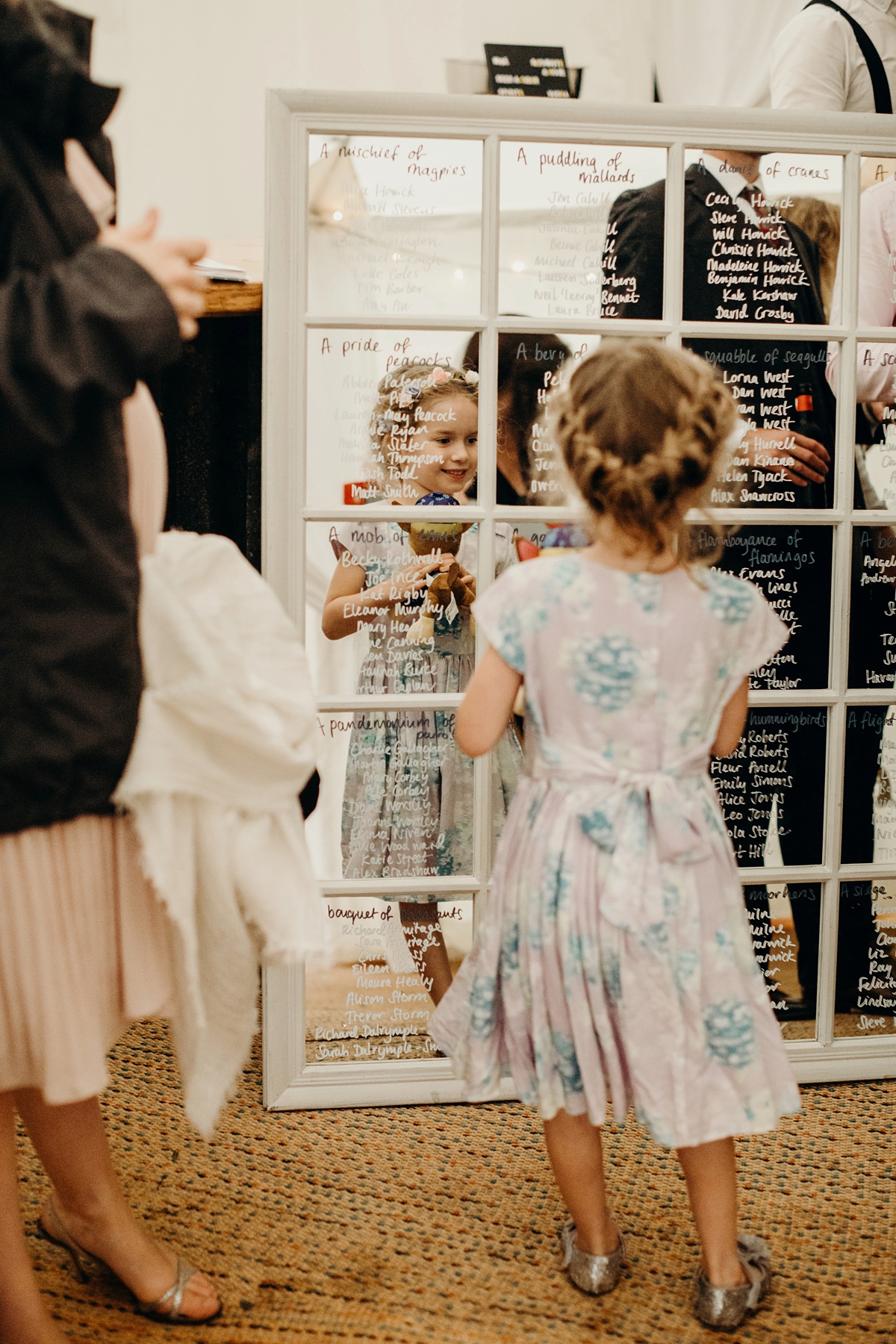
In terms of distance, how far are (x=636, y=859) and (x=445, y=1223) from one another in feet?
2.45

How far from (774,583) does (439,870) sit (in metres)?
0.82

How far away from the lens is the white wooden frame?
1.85m

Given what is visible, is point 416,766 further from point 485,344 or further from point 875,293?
point 875,293

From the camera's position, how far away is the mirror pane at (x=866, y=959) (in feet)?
6.91

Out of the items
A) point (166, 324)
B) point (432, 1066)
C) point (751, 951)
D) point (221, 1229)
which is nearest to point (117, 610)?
point (166, 324)

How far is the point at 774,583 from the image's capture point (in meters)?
2.03

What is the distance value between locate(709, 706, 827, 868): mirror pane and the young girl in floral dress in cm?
68

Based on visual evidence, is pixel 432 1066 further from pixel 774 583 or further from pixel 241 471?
pixel 241 471

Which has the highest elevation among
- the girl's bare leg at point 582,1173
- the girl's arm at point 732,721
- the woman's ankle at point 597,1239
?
the girl's arm at point 732,721

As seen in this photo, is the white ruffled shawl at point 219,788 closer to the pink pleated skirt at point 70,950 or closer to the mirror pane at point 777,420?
the pink pleated skirt at point 70,950

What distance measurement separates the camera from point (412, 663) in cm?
198

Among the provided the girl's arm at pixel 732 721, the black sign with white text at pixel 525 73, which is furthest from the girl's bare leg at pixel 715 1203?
the black sign with white text at pixel 525 73

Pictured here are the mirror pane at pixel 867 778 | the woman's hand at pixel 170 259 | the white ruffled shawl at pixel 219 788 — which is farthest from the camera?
the mirror pane at pixel 867 778

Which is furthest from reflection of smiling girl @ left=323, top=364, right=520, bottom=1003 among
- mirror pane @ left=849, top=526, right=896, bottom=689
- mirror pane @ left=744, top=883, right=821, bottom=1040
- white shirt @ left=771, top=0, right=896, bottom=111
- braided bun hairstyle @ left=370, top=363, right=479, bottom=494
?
white shirt @ left=771, top=0, right=896, bottom=111
